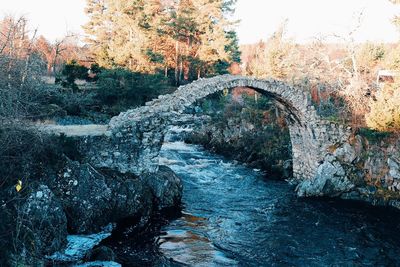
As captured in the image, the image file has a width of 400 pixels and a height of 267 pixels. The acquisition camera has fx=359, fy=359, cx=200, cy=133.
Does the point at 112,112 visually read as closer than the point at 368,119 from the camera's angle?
No

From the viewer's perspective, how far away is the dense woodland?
9.69 meters

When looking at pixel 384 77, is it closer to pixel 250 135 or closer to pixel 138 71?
pixel 250 135

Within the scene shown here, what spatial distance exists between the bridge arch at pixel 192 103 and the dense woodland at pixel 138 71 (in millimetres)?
1314

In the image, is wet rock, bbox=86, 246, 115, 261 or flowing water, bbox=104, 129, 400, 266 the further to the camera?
flowing water, bbox=104, 129, 400, 266

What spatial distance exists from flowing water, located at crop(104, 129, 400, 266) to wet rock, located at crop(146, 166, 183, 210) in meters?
0.63

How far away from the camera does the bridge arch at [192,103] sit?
1233 cm

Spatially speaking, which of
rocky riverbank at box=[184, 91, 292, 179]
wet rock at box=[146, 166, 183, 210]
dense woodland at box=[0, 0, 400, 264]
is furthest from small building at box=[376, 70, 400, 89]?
wet rock at box=[146, 166, 183, 210]

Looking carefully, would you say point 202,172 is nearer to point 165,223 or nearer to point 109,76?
point 165,223

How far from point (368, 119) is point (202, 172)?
8139 millimetres

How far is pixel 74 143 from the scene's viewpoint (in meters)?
11.4

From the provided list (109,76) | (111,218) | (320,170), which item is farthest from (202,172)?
(109,76)

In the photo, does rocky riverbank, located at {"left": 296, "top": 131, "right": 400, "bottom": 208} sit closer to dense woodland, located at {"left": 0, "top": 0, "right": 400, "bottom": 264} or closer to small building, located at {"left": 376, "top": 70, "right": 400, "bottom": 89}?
dense woodland, located at {"left": 0, "top": 0, "right": 400, "bottom": 264}

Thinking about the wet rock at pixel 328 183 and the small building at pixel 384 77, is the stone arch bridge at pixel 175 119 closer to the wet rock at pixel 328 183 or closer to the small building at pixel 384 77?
the wet rock at pixel 328 183

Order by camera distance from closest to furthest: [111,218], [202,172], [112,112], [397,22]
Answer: [111,218]
[397,22]
[202,172]
[112,112]
